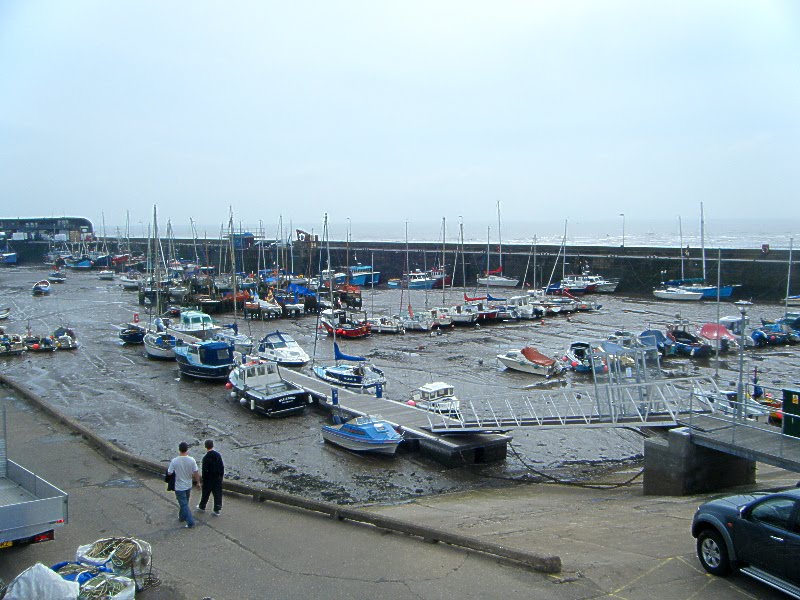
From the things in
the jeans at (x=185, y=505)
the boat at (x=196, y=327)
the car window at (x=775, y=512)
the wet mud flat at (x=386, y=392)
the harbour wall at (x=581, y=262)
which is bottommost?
the wet mud flat at (x=386, y=392)

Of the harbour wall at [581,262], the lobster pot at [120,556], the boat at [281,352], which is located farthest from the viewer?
the harbour wall at [581,262]

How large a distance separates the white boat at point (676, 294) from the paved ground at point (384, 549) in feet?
158

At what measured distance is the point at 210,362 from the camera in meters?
29.3

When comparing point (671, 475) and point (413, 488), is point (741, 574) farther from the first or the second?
point (413, 488)

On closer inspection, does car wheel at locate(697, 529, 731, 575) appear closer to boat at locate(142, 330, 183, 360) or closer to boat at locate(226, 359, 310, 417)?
boat at locate(226, 359, 310, 417)

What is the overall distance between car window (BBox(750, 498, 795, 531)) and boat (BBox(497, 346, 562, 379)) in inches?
948

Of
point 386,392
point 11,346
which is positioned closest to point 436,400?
point 386,392

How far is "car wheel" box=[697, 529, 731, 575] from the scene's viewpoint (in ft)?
23.5

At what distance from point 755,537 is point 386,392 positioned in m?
21.3

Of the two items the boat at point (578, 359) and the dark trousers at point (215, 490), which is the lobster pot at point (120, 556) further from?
the boat at point (578, 359)

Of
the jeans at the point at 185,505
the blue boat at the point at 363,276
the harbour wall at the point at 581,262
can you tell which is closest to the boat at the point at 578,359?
the harbour wall at the point at 581,262

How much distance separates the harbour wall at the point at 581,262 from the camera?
6019 centimetres

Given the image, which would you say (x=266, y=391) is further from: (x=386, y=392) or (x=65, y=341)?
(x=65, y=341)

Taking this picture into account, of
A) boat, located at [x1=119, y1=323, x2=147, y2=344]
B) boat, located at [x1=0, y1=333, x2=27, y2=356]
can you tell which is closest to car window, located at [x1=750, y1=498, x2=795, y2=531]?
boat, located at [x1=0, y1=333, x2=27, y2=356]
